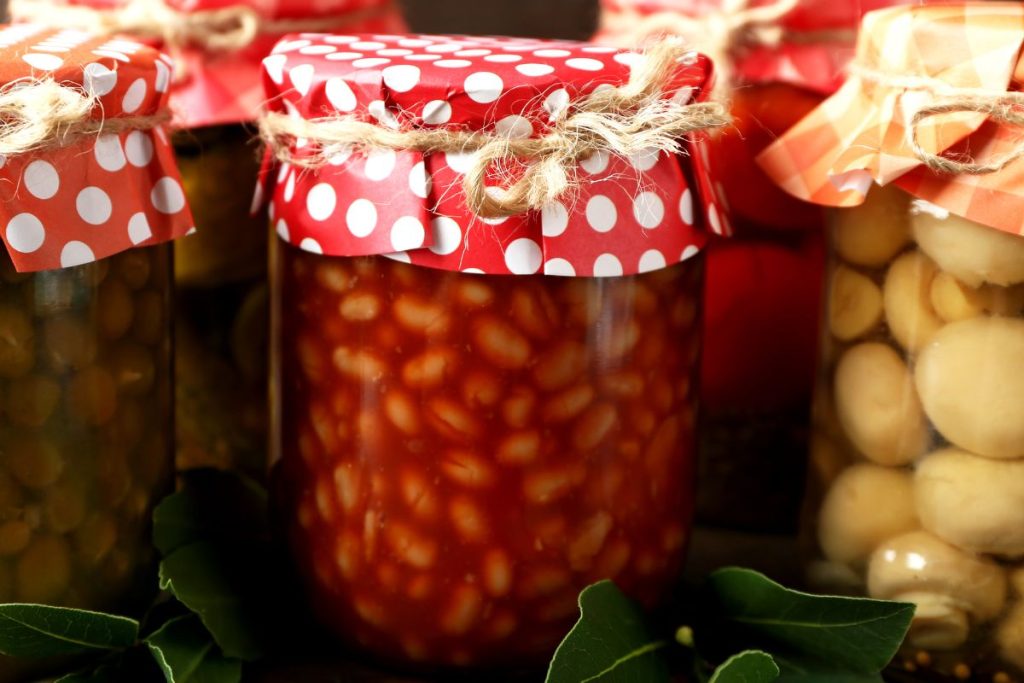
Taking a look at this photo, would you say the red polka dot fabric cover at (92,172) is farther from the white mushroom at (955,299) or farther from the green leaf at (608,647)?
the white mushroom at (955,299)

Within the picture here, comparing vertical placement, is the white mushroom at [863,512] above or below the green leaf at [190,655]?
above

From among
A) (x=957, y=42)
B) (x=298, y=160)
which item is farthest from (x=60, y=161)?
(x=957, y=42)

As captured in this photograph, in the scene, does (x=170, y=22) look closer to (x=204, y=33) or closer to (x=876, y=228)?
(x=204, y=33)

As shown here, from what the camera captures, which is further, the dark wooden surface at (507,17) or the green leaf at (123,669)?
the dark wooden surface at (507,17)

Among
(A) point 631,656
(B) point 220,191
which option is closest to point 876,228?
(A) point 631,656

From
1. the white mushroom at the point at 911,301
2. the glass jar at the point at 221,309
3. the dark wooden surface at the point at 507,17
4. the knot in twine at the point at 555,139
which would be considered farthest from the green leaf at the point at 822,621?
the dark wooden surface at the point at 507,17

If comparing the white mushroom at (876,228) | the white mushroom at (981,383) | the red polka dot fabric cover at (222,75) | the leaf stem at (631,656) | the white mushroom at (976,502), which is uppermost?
the red polka dot fabric cover at (222,75)

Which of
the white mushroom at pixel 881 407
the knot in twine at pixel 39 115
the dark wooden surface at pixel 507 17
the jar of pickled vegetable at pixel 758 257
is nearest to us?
the knot in twine at pixel 39 115

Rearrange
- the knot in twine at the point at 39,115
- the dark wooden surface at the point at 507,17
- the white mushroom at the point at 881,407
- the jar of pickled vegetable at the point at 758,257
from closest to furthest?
the knot in twine at the point at 39,115
the white mushroom at the point at 881,407
the jar of pickled vegetable at the point at 758,257
the dark wooden surface at the point at 507,17
